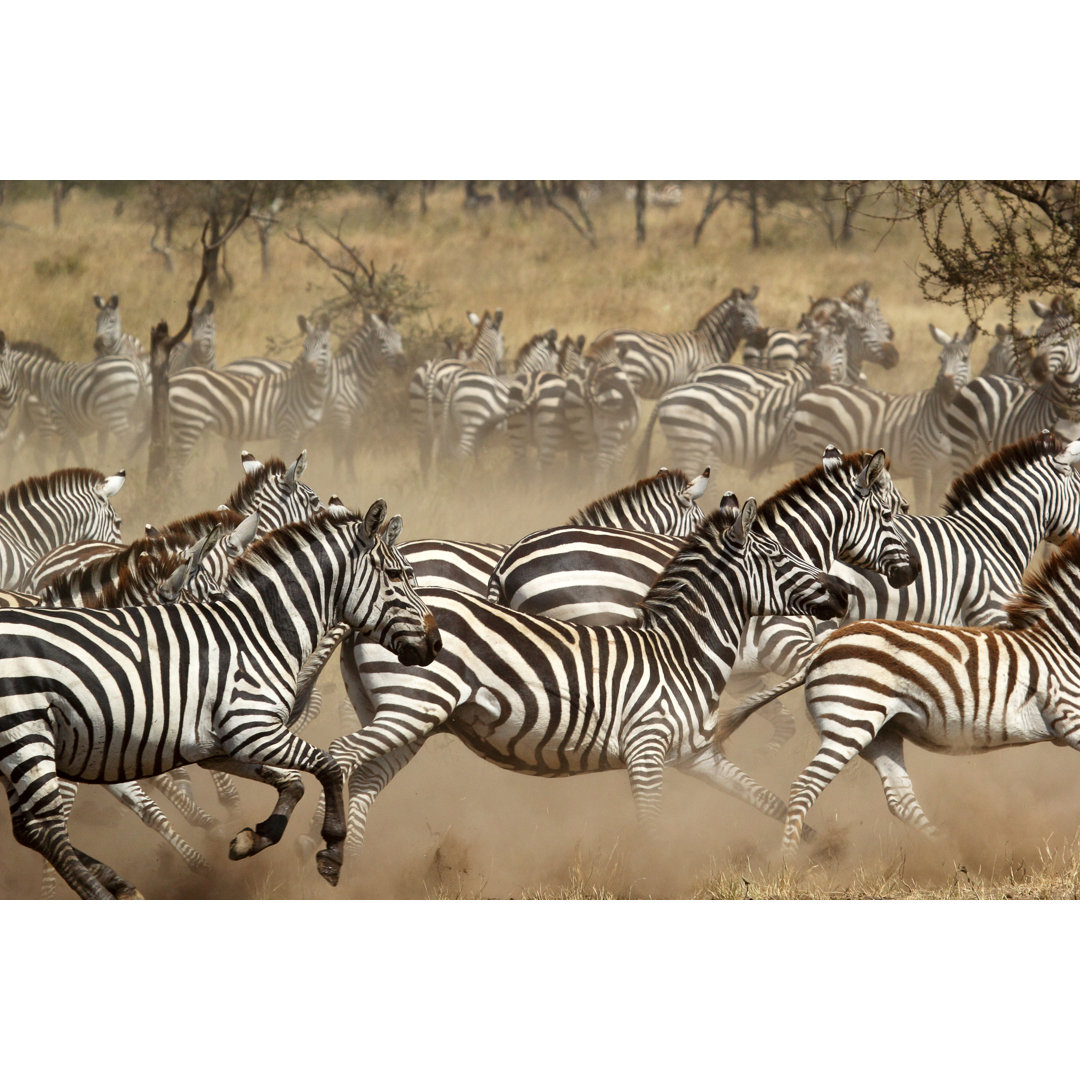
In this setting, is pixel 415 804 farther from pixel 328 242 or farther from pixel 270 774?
A: pixel 328 242

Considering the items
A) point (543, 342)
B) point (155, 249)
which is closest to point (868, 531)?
point (543, 342)

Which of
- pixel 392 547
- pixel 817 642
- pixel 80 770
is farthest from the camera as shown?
pixel 817 642

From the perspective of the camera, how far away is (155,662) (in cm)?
560

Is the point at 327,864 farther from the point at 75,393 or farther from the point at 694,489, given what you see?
the point at 75,393

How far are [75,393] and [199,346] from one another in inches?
38.3

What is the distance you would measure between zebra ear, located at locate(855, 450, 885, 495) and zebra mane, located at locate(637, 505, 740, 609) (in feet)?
2.72

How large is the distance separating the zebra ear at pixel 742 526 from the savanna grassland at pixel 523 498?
160 centimetres

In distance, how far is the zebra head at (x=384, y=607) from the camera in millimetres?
5961

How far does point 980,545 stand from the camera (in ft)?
25.4

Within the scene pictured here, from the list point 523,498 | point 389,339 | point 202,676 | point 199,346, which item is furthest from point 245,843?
point 389,339

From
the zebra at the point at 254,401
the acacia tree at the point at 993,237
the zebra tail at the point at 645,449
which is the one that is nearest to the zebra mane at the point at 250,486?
the zebra at the point at 254,401

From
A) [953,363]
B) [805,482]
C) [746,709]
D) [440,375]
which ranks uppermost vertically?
[953,363]

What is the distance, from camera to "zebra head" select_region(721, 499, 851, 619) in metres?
6.36

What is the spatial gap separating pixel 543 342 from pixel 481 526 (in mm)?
1572
